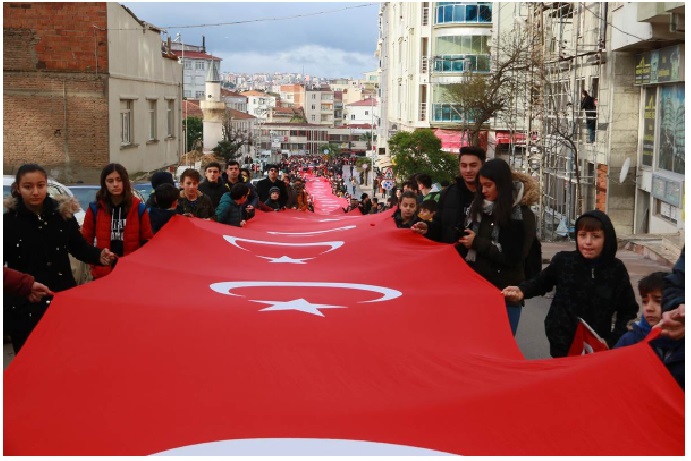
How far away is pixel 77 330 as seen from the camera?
637cm

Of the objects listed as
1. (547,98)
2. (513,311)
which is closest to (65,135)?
(547,98)

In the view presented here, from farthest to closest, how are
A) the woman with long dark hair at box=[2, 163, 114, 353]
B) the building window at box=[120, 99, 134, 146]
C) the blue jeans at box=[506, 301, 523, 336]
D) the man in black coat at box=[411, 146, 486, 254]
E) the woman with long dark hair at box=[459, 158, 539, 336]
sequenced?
the building window at box=[120, 99, 134, 146] → the man in black coat at box=[411, 146, 486, 254] → the woman with long dark hair at box=[459, 158, 539, 336] → the blue jeans at box=[506, 301, 523, 336] → the woman with long dark hair at box=[2, 163, 114, 353]

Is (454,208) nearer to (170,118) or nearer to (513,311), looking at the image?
(513,311)

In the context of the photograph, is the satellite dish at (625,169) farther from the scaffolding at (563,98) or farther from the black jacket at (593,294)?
the black jacket at (593,294)

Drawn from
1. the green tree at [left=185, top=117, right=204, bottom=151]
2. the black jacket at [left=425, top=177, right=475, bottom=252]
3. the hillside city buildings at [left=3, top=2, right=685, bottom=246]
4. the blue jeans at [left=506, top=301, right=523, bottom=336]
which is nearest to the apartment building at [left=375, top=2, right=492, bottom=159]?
the hillside city buildings at [left=3, top=2, right=685, bottom=246]

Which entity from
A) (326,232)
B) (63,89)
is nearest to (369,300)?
(326,232)

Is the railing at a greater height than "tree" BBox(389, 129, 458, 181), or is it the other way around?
the railing

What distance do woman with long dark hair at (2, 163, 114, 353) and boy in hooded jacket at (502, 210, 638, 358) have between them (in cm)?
344

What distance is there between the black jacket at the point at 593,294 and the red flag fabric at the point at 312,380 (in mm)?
431

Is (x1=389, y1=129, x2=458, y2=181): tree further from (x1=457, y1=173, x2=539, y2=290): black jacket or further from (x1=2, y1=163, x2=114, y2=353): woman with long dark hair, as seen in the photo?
(x1=2, y1=163, x2=114, y2=353): woman with long dark hair

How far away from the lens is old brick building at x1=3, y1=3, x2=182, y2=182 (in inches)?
1214

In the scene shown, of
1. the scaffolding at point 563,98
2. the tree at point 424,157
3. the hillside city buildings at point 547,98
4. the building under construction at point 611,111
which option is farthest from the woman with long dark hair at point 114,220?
the tree at point 424,157

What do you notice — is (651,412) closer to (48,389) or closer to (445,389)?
(445,389)

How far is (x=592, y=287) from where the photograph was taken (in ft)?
22.1
